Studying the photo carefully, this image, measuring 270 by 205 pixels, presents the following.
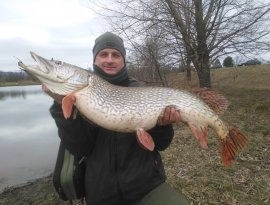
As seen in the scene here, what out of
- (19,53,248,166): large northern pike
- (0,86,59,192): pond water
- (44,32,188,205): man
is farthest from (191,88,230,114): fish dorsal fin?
(0,86,59,192): pond water

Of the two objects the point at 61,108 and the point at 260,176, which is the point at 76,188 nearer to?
the point at 61,108

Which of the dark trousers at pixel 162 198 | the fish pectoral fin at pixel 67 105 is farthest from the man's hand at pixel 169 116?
the fish pectoral fin at pixel 67 105

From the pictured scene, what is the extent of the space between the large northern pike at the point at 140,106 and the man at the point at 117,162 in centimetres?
12

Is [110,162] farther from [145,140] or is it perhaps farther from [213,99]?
[213,99]

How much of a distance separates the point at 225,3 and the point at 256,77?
410 inches

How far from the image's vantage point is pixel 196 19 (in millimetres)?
13938

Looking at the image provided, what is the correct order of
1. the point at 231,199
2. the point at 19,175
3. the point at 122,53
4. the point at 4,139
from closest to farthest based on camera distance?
the point at 122,53, the point at 231,199, the point at 19,175, the point at 4,139

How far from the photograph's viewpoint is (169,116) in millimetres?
2969

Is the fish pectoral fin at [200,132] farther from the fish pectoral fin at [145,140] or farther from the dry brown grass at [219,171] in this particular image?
the dry brown grass at [219,171]

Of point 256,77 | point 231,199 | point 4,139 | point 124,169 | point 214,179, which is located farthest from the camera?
point 256,77

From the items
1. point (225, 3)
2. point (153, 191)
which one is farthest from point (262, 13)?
point (153, 191)

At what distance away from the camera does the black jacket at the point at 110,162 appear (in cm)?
298

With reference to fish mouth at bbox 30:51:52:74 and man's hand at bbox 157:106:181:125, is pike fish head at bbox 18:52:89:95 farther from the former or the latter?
man's hand at bbox 157:106:181:125

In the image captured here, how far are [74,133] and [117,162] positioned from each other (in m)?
0.46
